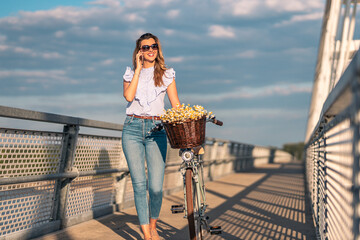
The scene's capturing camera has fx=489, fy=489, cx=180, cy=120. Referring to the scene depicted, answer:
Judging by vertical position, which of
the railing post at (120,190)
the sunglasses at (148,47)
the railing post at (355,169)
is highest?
the sunglasses at (148,47)

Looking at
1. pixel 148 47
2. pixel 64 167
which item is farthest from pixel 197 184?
pixel 64 167

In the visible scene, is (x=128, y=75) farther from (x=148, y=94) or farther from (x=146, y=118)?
(x=146, y=118)

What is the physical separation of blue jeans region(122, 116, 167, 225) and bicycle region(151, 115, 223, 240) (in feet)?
0.66

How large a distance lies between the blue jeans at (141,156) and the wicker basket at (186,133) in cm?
53

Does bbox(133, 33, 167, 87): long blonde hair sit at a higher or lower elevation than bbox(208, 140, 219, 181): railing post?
higher

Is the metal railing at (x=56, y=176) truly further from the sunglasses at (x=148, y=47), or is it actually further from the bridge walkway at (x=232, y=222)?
the sunglasses at (x=148, y=47)

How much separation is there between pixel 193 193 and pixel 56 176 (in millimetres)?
1758

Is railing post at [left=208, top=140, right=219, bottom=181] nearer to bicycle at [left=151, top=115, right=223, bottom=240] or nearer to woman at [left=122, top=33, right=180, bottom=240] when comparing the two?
woman at [left=122, top=33, right=180, bottom=240]

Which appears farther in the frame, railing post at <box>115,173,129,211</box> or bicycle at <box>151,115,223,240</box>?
railing post at <box>115,173,129,211</box>

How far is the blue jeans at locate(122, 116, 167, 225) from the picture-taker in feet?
15.4

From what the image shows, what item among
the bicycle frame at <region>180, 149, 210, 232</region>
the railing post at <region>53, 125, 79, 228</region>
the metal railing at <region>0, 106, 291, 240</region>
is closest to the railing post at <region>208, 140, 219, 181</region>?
the metal railing at <region>0, 106, 291, 240</region>

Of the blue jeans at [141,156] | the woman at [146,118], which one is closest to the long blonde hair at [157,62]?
the woman at [146,118]

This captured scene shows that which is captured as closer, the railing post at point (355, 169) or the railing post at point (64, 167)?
the railing post at point (355, 169)

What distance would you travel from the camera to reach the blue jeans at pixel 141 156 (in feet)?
15.4
